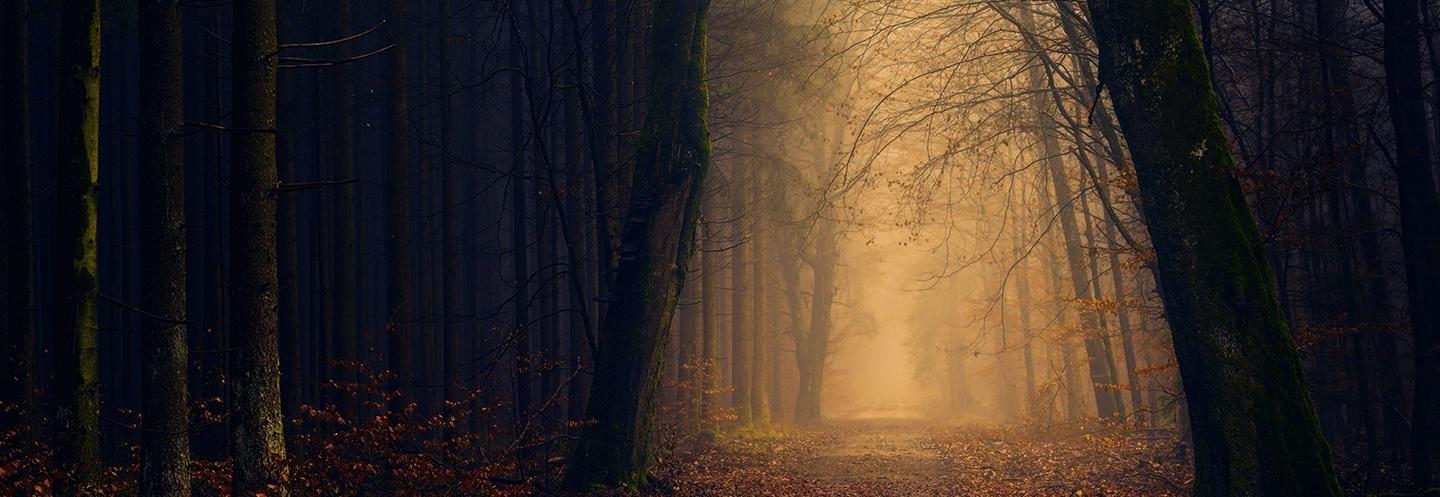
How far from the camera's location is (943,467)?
18.5 metres

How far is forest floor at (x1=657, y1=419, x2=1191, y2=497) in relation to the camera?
14305 mm

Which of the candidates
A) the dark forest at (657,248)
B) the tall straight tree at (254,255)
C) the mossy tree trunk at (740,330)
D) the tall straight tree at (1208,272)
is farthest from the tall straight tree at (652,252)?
the mossy tree trunk at (740,330)

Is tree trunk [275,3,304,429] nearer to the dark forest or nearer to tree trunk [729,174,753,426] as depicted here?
the dark forest

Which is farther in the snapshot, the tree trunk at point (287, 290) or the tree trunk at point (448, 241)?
the tree trunk at point (448, 241)

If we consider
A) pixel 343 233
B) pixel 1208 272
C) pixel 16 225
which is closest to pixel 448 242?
pixel 343 233

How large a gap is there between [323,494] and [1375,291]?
13676 mm

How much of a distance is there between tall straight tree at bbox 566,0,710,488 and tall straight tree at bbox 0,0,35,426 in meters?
7.17

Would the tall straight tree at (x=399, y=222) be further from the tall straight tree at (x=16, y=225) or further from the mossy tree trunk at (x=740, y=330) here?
the mossy tree trunk at (x=740, y=330)

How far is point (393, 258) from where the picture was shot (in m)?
15.5

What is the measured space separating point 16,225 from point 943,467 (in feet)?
49.2

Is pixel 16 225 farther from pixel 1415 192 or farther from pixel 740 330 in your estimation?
pixel 740 330

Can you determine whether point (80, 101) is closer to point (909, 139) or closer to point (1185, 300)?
point (1185, 300)

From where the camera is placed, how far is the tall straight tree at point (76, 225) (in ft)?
30.5

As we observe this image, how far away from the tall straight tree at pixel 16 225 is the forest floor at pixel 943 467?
27.4 feet
